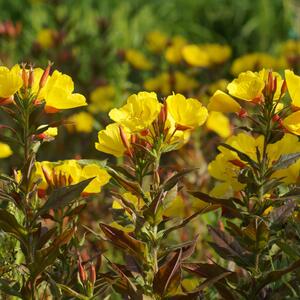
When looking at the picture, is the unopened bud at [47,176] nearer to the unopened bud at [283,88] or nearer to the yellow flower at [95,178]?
the yellow flower at [95,178]

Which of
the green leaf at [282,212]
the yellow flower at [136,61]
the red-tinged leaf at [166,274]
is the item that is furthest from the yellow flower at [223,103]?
the yellow flower at [136,61]

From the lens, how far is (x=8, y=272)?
5.57 ft

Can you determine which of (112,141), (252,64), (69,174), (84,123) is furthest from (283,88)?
(252,64)

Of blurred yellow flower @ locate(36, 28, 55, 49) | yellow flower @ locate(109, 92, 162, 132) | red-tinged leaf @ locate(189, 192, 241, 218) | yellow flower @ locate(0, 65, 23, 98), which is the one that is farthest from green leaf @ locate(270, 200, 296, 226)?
blurred yellow flower @ locate(36, 28, 55, 49)

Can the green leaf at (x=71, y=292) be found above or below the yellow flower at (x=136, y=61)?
above

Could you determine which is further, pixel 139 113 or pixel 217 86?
pixel 217 86

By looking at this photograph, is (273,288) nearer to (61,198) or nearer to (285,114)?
(285,114)

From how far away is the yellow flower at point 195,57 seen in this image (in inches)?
181

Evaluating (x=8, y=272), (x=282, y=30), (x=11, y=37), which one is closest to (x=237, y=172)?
(x=8, y=272)

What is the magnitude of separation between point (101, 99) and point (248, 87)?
9.12ft

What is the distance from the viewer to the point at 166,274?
1551 mm

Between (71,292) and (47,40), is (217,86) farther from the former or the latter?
(71,292)

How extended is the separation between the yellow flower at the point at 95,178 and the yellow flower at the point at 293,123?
0.39m

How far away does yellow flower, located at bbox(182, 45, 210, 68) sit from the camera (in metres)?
4.59
